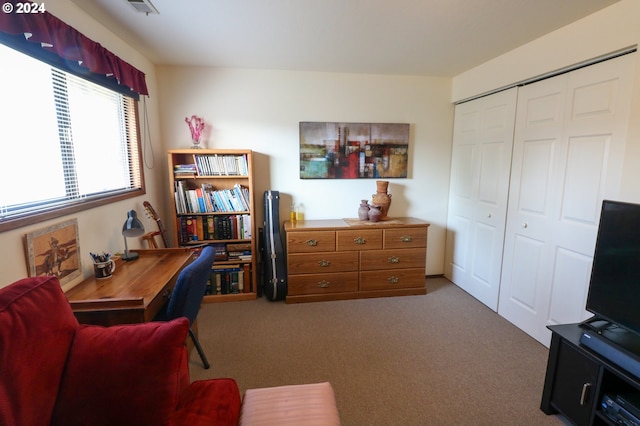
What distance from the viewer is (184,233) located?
2.99 metres

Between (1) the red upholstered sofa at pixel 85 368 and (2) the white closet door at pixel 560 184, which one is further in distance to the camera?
(2) the white closet door at pixel 560 184

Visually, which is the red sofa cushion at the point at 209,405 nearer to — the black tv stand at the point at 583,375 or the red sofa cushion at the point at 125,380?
the red sofa cushion at the point at 125,380

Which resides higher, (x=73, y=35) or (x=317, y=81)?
(x=317, y=81)

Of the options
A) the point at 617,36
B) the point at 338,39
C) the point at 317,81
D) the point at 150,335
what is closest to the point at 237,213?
the point at 317,81

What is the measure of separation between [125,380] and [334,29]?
2.31 m

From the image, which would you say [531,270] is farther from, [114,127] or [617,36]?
[114,127]

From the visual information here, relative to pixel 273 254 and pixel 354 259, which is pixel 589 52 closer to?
pixel 354 259

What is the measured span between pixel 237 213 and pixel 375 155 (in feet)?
5.36

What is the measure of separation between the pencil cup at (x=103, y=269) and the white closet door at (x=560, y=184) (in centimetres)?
307

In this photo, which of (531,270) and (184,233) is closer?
(531,270)

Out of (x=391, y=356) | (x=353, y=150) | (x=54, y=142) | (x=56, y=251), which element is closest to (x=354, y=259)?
(x=391, y=356)

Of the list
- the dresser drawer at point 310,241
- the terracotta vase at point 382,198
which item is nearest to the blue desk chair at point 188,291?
the dresser drawer at point 310,241

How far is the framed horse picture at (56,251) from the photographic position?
1.45 metres

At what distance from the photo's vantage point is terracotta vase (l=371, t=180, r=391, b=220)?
10.7 feet
